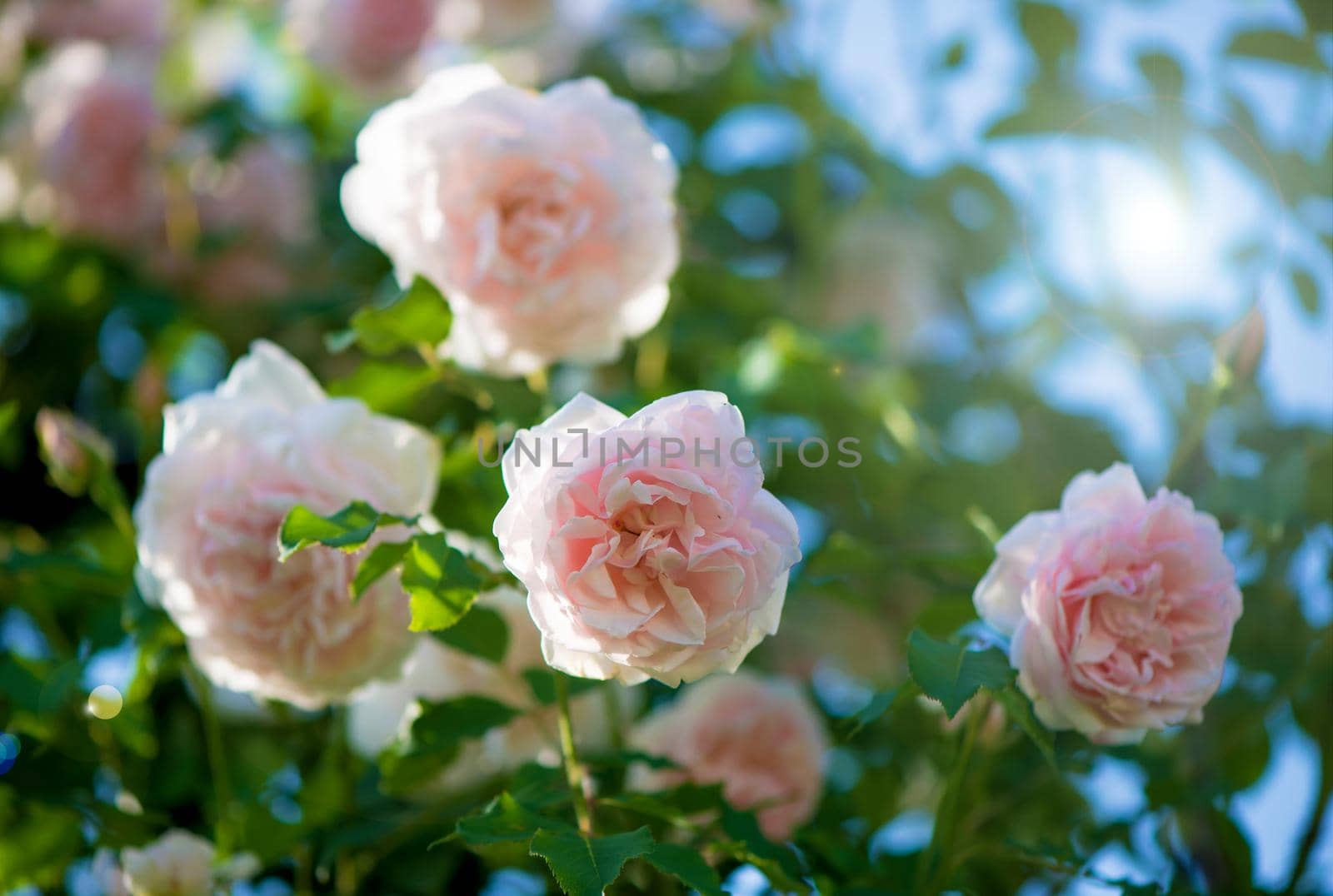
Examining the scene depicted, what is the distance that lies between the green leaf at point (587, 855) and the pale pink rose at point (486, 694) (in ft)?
0.90

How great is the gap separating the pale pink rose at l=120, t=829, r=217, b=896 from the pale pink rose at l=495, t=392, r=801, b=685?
36 centimetres

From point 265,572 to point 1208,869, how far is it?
2.85 ft

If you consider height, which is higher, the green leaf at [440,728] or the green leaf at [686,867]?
the green leaf at [686,867]

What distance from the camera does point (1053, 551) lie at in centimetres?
72

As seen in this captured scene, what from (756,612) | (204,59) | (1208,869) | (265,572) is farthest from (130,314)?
(1208,869)

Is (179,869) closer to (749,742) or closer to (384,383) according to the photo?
(384,383)

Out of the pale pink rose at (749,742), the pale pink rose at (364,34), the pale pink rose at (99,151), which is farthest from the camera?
the pale pink rose at (364,34)

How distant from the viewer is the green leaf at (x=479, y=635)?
33.9 inches

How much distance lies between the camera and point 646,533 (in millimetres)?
626

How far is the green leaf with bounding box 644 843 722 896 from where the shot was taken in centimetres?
69

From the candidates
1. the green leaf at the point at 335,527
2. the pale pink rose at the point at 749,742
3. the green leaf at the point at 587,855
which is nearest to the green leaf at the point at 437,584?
the green leaf at the point at 335,527

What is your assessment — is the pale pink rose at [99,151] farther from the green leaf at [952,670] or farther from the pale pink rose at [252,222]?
the green leaf at [952,670]

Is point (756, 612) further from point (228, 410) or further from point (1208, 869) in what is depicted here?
point (1208, 869)

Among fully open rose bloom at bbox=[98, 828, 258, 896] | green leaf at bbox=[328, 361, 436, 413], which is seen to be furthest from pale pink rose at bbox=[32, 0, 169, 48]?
fully open rose bloom at bbox=[98, 828, 258, 896]
